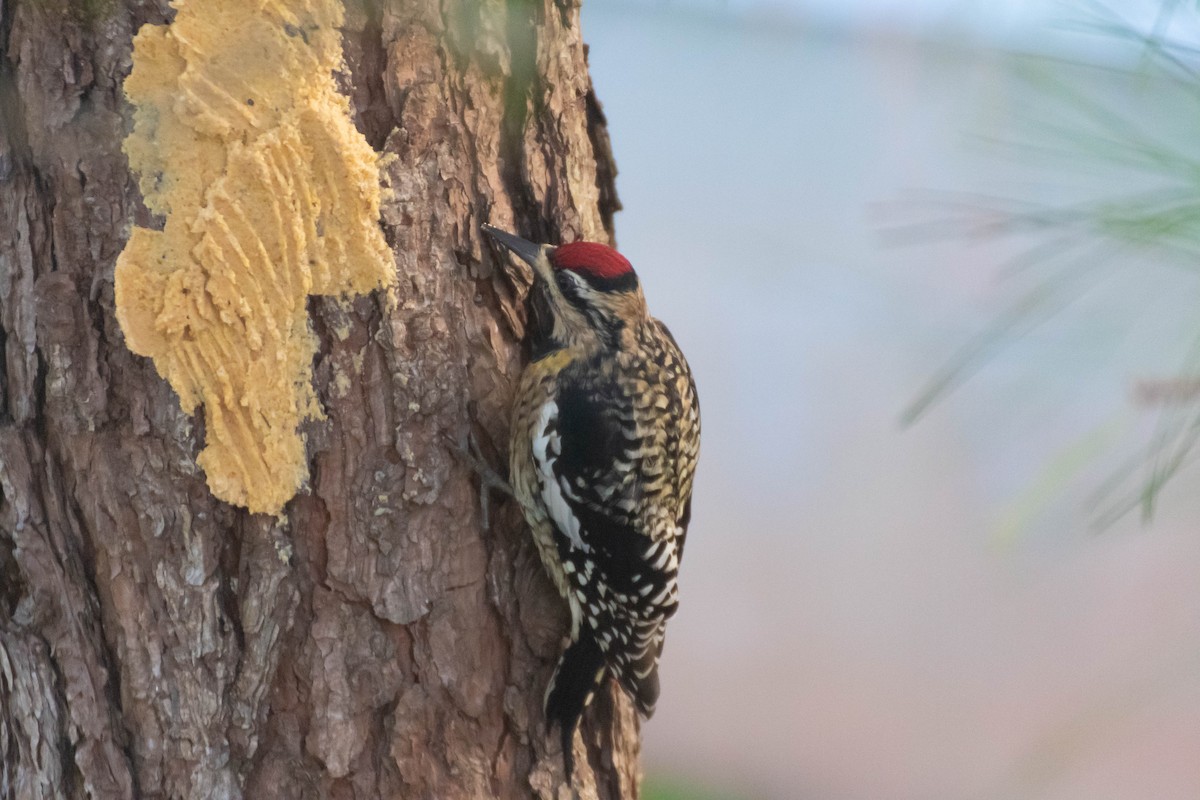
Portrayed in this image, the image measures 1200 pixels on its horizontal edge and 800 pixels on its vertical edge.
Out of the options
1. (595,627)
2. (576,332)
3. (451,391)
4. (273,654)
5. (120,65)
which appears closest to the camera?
(120,65)

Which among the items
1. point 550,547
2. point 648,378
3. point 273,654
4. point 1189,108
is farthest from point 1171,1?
point 273,654

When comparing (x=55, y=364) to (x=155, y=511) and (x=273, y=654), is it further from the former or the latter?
(x=273, y=654)

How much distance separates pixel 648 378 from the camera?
177 cm

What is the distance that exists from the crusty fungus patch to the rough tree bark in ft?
0.11

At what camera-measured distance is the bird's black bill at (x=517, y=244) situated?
1.52 m

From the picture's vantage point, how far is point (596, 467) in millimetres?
1656

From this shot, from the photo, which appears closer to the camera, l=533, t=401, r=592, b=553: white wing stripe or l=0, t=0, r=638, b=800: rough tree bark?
l=0, t=0, r=638, b=800: rough tree bark

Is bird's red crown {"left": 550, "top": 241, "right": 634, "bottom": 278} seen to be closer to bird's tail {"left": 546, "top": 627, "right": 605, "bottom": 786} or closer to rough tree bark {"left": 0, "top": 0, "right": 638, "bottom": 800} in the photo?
rough tree bark {"left": 0, "top": 0, "right": 638, "bottom": 800}

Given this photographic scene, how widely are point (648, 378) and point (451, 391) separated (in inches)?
17.5

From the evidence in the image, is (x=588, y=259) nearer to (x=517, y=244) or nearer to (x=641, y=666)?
(x=517, y=244)

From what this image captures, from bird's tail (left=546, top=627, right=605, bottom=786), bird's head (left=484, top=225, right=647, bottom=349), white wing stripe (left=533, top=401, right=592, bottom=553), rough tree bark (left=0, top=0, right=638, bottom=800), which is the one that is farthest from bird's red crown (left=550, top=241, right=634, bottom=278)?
bird's tail (left=546, top=627, right=605, bottom=786)

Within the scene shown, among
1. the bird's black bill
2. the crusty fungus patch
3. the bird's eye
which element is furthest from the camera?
the bird's eye

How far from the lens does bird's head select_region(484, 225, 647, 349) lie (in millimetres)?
1601

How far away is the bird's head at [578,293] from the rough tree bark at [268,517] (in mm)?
75
